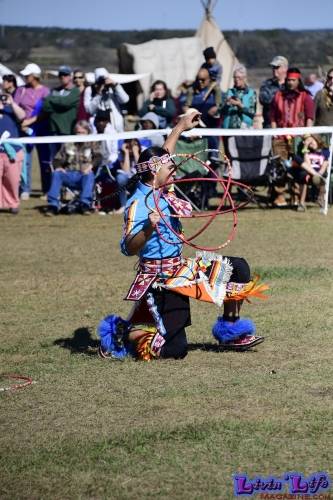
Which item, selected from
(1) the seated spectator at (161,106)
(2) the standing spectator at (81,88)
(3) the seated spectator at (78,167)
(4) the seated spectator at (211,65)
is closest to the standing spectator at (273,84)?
(4) the seated spectator at (211,65)

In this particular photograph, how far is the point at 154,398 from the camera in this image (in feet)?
21.7

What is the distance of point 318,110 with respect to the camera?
601 inches

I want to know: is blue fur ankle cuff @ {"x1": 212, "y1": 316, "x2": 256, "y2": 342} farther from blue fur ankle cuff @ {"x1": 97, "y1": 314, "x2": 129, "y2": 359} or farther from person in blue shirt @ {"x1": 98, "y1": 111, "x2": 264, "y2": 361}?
blue fur ankle cuff @ {"x1": 97, "y1": 314, "x2": 129, "y2": 359}

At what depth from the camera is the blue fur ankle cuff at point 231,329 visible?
7629 millimetres

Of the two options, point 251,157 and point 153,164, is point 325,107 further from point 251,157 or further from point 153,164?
point 153,164

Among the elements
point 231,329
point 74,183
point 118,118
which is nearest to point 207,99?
point 118,118

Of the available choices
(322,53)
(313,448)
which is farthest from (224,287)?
(322,53)

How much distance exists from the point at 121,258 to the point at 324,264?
226 centimetres

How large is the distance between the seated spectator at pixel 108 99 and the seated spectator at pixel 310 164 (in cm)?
268

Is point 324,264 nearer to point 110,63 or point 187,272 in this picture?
point 187,272

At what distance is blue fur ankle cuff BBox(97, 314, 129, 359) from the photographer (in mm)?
7555

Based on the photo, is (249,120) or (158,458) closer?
(158,458)

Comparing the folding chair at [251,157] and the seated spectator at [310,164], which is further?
the folding chair at [251,157]

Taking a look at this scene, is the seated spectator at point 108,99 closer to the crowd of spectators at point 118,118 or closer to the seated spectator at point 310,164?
the crowd of spectators at point 118,118
